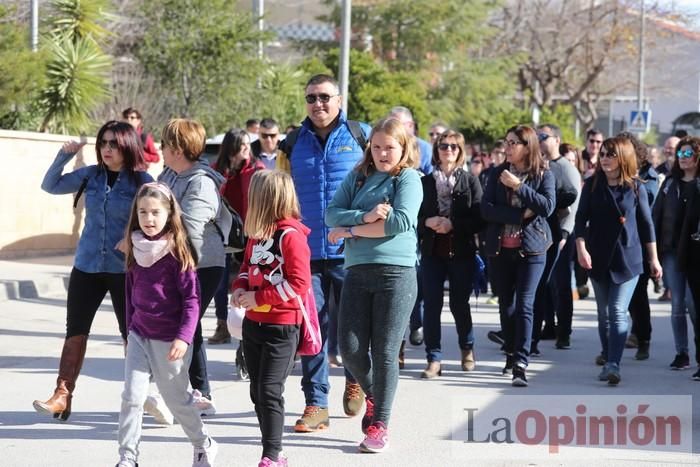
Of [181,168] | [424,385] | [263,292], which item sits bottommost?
[424,385]

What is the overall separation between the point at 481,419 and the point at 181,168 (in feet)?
8.22

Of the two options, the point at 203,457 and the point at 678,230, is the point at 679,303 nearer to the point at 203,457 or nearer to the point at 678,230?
the point at 678,230

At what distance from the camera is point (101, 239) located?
7406 mm

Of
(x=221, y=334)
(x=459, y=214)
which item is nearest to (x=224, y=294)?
(x=221, y=334)

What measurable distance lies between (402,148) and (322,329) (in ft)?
4.62

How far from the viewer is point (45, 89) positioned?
747 inches

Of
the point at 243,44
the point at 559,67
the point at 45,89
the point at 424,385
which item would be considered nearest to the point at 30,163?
the point at 45,89

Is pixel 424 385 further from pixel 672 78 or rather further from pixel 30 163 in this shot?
pixel 672 78

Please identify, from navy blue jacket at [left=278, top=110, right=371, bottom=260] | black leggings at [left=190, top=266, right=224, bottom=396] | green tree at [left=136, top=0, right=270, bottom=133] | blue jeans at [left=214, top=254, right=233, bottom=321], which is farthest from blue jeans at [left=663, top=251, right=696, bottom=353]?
green tree at [left=136, top=0, right=270, bottom=133]

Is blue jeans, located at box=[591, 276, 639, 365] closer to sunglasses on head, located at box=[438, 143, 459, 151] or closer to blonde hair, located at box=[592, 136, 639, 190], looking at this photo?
blonde hair, located at box=[592, 136, 639, 190]

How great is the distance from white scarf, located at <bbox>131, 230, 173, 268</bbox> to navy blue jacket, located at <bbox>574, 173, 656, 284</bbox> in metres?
4.22

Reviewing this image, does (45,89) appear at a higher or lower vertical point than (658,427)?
higher

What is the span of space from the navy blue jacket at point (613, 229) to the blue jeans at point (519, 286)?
450 millimetres

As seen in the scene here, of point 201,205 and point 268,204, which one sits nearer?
point 268,204
